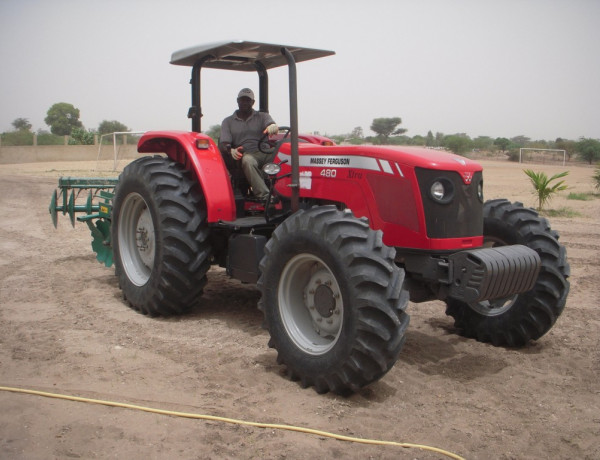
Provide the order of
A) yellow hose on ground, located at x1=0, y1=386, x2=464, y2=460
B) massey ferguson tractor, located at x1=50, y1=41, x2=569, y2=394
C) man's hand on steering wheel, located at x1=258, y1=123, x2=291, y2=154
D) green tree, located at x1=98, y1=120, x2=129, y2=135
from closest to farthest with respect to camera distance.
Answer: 1. yellow hose on ground, located at x1=0, y1=386, x2=464, y2=460
2. massey ferguson tractor, located at x1=50, y1=41, x2=569, y2=394
3. man's hand on steering wheel, located at x1=258, y1=123, x2=291, y2=154
4. green tree, located at x1=98, y1=120, x2=129, y2=135

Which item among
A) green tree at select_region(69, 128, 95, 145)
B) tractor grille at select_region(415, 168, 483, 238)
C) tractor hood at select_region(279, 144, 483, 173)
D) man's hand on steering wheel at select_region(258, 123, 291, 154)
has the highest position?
green tree at select_region(69, 128, 95, 145)

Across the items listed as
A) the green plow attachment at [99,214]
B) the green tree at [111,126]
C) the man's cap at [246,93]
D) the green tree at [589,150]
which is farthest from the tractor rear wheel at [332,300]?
the green tree at [111,126]

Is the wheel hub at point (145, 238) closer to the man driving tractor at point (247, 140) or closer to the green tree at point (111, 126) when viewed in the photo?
the man driving tractor at point (247, 140)

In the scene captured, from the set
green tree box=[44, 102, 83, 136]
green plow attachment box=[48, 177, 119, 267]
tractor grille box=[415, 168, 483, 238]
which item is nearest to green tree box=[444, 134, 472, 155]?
green plow attachment box=[48, 177, 119, 267]

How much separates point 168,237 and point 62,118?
242ft

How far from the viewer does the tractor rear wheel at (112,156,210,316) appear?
5.43 meters

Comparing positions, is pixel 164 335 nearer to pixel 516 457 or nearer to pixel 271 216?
pixel 271 216

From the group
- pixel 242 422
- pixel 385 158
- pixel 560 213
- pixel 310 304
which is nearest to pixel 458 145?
pixel 560 213

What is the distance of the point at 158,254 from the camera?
5.52 metres

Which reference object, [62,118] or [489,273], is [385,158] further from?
[62,118]

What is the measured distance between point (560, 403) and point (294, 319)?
1807 mm

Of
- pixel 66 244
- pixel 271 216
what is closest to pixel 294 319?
pixel 271 216

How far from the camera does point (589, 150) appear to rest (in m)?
41.7

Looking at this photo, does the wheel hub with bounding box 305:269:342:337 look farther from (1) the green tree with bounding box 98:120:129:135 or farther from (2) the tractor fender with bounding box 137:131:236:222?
(1) the green tree with bounding box 98:120:129:135
